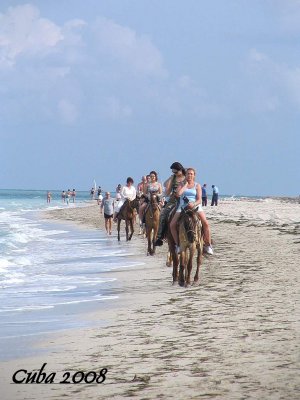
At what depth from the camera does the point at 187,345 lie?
23.6 feet

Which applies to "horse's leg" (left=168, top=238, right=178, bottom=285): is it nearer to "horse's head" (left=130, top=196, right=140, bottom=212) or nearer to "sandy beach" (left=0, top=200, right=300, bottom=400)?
"sandy beach" (left=0, top=200, right=300, bottom=400)

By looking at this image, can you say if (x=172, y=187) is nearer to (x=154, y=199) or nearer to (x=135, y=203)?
(x=154, y=199)

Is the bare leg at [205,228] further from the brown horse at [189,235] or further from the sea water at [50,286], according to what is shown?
the sea water at [50,286]

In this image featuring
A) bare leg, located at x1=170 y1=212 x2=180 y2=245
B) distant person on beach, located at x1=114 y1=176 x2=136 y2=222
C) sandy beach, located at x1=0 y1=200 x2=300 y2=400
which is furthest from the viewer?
distant person on beach, located at x1=114 y1=176 x2=136 y2=222

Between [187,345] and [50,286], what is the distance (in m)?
6.29

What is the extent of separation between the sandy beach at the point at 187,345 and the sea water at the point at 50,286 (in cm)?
38

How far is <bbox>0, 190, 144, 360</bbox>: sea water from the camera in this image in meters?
8.80

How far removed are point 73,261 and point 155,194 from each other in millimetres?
2785

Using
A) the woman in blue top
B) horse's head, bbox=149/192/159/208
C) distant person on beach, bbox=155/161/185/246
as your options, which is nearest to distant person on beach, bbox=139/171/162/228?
horse's head, bbox=149/192/159/208

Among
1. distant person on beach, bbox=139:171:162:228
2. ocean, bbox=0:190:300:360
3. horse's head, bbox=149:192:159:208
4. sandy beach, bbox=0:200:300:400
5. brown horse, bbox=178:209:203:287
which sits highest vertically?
distant person on beach, bbox=139:171:162:228

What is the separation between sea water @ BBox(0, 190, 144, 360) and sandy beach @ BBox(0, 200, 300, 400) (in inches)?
14.8

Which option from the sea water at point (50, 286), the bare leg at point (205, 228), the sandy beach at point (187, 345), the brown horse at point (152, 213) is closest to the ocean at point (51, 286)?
the sea water at point (50, 286)

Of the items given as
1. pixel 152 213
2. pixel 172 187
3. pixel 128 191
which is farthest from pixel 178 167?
pixel 128 191

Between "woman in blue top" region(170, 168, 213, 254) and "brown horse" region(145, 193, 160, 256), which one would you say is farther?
"brown horse" region(145, 193, 160, 256)
